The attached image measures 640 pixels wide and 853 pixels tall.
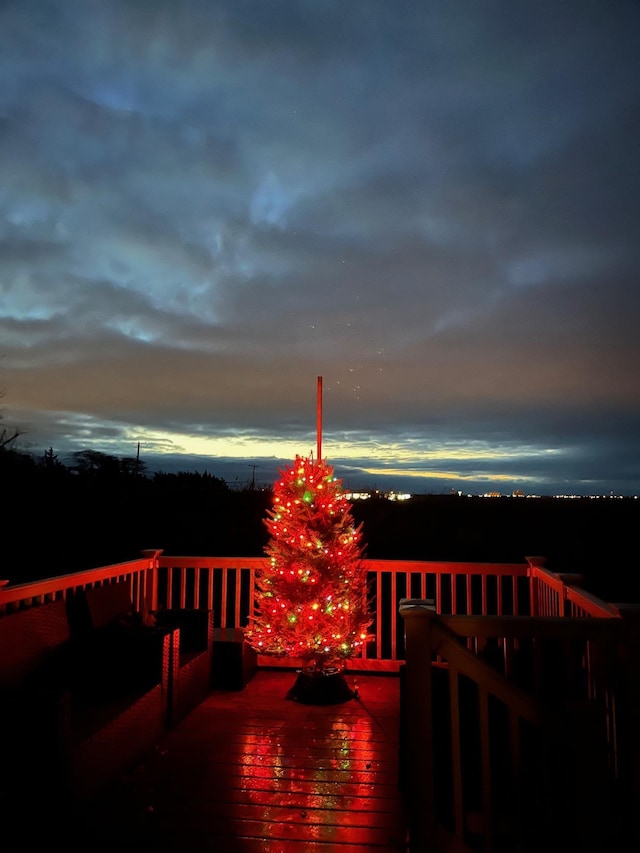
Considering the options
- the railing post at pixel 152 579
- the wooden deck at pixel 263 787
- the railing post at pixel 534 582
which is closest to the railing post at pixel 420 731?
the wooden deck at pixel 263 787

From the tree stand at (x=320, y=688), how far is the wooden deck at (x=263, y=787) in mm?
100

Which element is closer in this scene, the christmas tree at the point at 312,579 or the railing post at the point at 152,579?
the christmas tree at the point at 312,579

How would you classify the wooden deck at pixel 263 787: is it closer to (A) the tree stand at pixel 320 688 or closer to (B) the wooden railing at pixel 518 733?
(A) the tree stand at pixel 320 688

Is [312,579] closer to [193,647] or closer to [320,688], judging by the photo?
[320,688]

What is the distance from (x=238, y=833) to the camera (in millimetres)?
2730

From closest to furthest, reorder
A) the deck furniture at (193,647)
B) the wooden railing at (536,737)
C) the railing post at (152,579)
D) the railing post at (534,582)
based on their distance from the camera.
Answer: the wooden railing at (536,737), the deck furniture at (193,647), the railing post at (534,582), the railing post at (152,579)

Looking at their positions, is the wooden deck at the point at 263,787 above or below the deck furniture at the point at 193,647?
below

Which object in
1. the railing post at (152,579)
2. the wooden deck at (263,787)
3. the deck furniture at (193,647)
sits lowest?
the wooden deck at (263,787)

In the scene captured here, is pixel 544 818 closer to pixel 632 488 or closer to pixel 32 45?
pixel 32 45

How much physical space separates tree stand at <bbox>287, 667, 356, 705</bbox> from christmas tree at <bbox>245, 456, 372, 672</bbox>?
5 cm

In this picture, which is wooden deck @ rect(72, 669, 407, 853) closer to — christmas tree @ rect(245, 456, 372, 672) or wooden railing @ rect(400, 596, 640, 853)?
christmas tree @ rect(245, 456, 372, 672)

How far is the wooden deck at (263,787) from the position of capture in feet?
8.81

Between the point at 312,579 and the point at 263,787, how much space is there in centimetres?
170

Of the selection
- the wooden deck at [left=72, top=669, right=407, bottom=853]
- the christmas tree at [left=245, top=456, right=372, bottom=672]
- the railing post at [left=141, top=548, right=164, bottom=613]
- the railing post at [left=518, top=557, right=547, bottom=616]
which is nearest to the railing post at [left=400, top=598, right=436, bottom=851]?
the wooden deck at [left=72, top=669, right=407, bottom=853]
